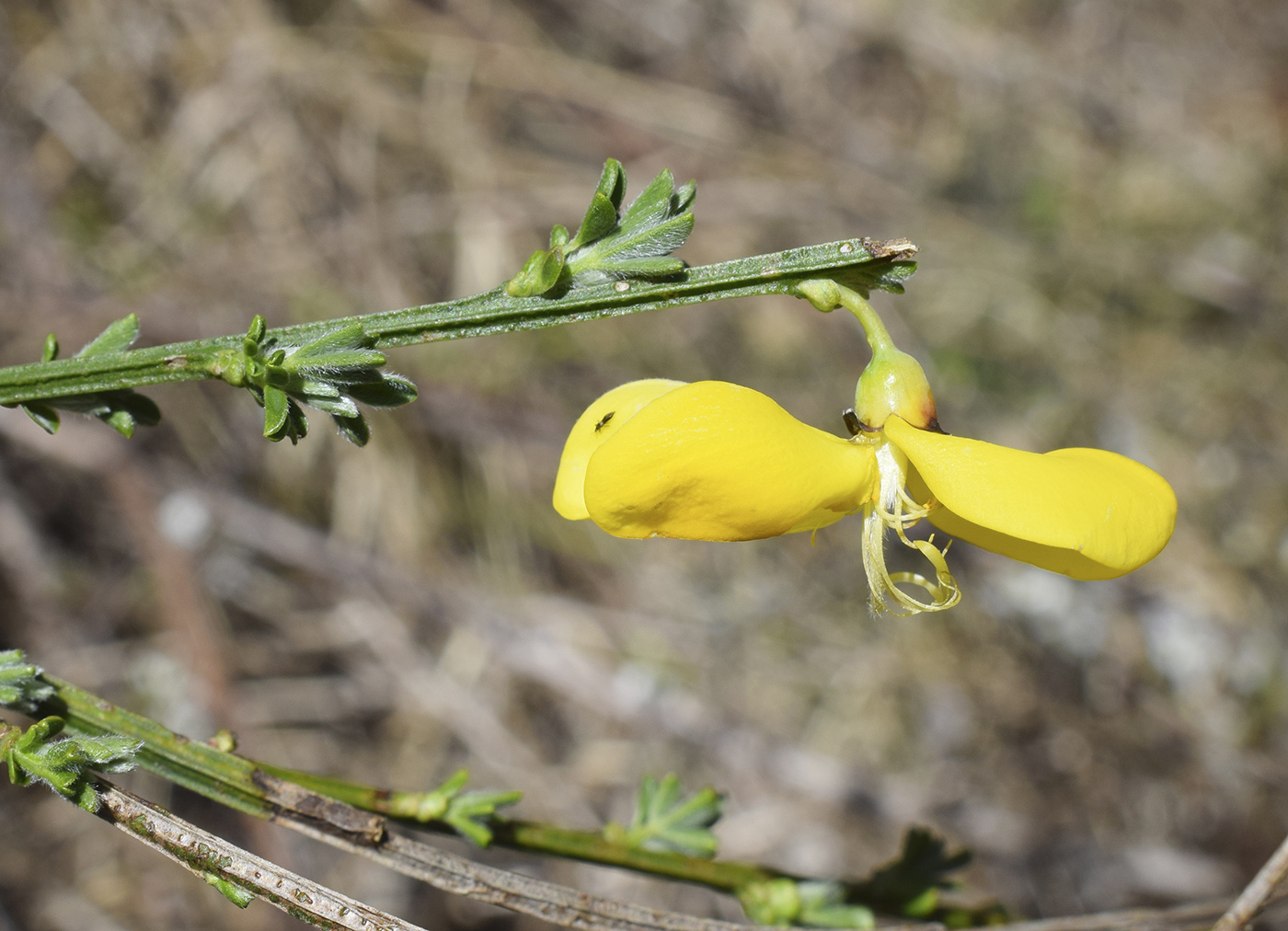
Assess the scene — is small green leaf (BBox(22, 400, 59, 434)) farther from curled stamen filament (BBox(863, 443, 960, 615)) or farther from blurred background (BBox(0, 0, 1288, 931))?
blurred background (BBox(0, 0, 1288, 931))

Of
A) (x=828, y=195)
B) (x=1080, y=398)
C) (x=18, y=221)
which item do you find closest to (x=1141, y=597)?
(x=1080, y=398)

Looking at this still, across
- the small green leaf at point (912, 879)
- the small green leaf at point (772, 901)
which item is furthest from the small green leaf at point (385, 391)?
the small green leaf at point (912, 879)

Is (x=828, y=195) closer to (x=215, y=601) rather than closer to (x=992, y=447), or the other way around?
(x=215, y=601)

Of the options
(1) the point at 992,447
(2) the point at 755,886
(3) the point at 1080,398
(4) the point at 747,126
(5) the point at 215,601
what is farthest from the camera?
(4) the point at 747,126

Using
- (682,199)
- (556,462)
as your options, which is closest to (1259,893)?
(682,199)

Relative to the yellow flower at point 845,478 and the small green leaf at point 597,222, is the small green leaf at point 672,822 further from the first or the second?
the small green leaf at point 597,222

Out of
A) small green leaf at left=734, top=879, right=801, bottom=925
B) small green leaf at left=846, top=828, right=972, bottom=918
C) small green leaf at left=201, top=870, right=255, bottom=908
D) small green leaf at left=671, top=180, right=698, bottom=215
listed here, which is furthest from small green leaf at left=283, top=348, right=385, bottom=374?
small green leaf at left=846, top=828, right=972, bottom=918
